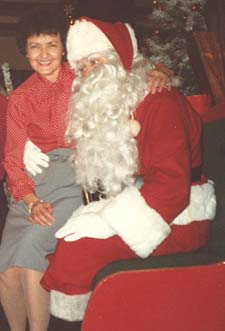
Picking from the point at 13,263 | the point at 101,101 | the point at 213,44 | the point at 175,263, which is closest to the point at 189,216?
the point at 175,263

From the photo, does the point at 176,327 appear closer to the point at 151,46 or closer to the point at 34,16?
the point at 34,16

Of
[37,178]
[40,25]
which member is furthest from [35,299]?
[40,25]

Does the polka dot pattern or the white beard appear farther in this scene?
the polka dot pattern

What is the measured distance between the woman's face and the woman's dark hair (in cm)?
2

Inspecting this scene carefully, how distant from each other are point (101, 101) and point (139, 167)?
289 millimetres

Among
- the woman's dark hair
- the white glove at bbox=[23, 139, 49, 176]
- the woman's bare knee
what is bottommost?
the woman's bare knee

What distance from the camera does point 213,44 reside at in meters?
3.85

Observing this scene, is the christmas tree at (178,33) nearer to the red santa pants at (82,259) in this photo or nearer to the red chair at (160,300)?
the red santa pants at (82,259)

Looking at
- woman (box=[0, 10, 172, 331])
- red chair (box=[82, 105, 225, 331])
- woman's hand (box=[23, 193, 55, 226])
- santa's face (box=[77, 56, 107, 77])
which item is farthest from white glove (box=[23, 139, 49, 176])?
red chair (box=[82, 105, 225, 331])

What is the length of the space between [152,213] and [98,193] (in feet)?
1.03

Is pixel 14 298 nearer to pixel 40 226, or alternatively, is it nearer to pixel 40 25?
pixel 40 226

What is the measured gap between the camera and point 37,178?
2.10 meters

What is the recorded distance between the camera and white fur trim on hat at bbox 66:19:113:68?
1898 mm

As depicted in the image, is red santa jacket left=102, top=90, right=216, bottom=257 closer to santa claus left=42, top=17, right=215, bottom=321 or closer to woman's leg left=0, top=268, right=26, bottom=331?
santa claus left=42, top=17, right=215, bottom=321
